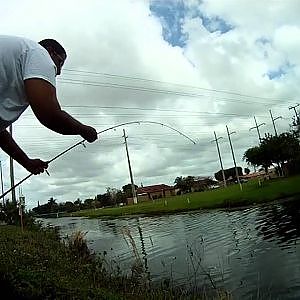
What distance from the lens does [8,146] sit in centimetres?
401

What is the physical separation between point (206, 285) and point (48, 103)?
35.4 ft

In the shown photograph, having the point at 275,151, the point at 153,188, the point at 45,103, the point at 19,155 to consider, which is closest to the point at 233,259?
the point at 19,155

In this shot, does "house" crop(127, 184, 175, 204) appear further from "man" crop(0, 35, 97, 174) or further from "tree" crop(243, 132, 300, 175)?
A: "man" crop(0, 35, 97, 174)

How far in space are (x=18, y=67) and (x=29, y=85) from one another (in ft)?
0.56

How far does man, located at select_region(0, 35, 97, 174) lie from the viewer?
2770 millimetres

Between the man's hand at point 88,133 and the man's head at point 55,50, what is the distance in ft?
1.46

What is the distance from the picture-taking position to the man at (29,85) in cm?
277

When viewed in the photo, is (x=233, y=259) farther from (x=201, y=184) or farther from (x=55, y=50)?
(x=201, y=184)

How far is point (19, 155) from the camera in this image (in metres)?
4.16

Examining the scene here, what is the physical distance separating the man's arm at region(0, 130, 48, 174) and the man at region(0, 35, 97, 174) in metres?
0.86

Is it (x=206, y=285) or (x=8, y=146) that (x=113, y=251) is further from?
(x=8, y=146)

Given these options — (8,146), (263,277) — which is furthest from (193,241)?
(8,146)

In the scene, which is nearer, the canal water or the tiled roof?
the canal water

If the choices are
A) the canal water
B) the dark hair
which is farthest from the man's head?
the canal water
